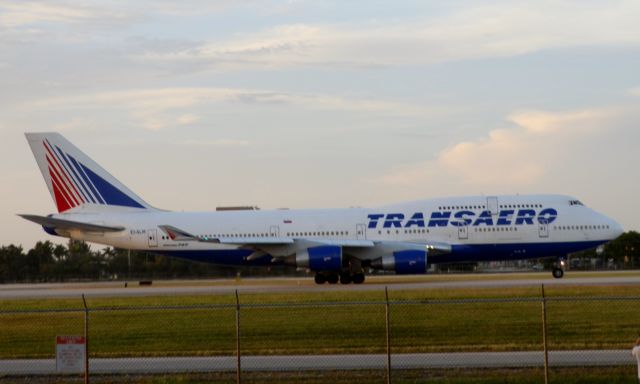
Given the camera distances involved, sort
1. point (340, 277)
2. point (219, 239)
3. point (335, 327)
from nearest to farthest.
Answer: point (335, 327) < point (340, 277) < point (219, 239)

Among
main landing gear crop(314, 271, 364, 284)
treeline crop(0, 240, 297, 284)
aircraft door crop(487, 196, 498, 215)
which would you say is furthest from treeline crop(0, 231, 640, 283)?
aircraft door crop(487, 196, 498, 215)

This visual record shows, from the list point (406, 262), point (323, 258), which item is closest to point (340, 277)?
point (323, 258)

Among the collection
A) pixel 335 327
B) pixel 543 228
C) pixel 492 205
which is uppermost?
pixel 492 205

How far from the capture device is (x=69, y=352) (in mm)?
16891

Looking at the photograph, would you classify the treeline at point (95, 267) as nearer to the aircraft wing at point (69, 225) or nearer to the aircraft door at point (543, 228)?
the aircraft wing at point (69, 225)

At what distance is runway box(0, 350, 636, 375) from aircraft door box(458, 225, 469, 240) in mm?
26664

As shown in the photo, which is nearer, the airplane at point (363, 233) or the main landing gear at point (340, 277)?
the airplane at point (363, 233)

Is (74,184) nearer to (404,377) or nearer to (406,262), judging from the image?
(406,262)

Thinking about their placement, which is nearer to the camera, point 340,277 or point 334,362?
point 334,362

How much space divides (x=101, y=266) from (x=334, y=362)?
61.8 metres

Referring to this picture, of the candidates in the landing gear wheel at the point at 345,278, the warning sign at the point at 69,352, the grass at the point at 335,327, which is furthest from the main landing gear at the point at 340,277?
the warning sign at the point at 69,352

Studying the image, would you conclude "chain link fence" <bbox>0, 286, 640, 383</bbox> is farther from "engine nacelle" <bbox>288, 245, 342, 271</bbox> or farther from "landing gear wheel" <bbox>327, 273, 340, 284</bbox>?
"landing gear wheel" <bbox>327, 273, 340, 284</bbox>

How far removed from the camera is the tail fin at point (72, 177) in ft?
171

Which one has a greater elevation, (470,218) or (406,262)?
(470,218)
